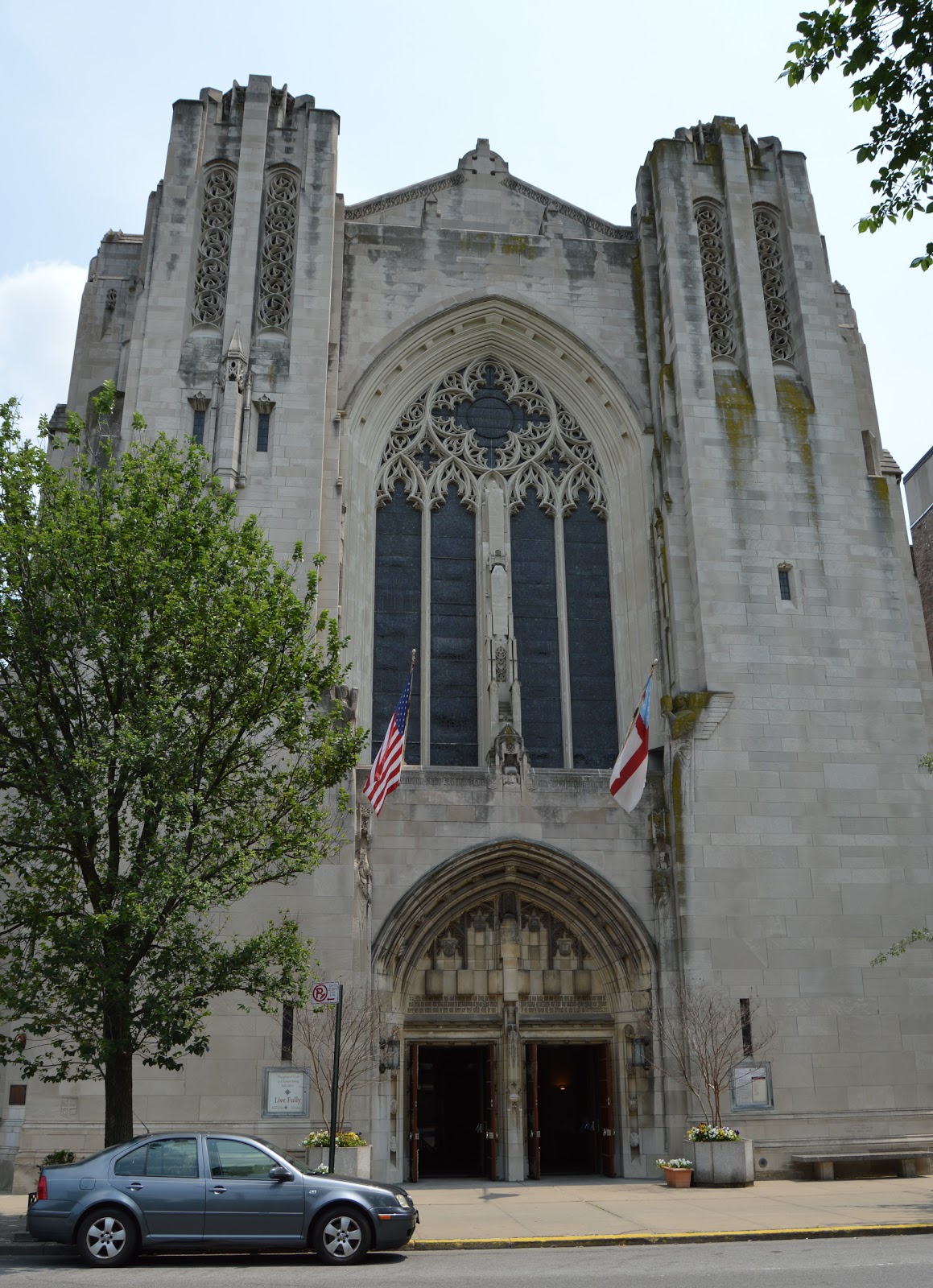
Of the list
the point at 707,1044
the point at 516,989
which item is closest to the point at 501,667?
the point at 516,989

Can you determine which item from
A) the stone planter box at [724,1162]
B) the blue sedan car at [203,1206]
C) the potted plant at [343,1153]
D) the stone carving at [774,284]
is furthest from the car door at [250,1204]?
the stone carving at [774,284]

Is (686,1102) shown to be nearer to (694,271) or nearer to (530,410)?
(530,410)

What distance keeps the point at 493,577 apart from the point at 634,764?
5874 millimetres

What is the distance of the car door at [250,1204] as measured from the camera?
440 inches

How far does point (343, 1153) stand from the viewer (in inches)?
672

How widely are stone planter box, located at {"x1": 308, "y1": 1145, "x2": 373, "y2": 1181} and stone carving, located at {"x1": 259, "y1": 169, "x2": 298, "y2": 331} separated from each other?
1605 centimetres

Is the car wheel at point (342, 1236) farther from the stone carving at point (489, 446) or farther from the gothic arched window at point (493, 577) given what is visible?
the stone carving at point (489, 446)

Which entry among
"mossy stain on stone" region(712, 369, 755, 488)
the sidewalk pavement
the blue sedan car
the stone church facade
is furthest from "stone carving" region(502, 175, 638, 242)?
the blue sedan car

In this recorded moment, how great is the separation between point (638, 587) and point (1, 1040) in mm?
15466

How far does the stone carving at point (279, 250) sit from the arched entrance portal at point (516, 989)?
12.2m

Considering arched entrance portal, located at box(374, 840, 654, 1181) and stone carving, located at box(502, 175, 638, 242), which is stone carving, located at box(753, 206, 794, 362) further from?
arched entrance portal, located at box(374, 840, 654, 1181)

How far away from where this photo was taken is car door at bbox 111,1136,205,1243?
36.5 feet

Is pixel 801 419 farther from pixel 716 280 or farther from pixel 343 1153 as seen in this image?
pixel 343 1153

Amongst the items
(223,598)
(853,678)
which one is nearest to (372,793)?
(223,598)
